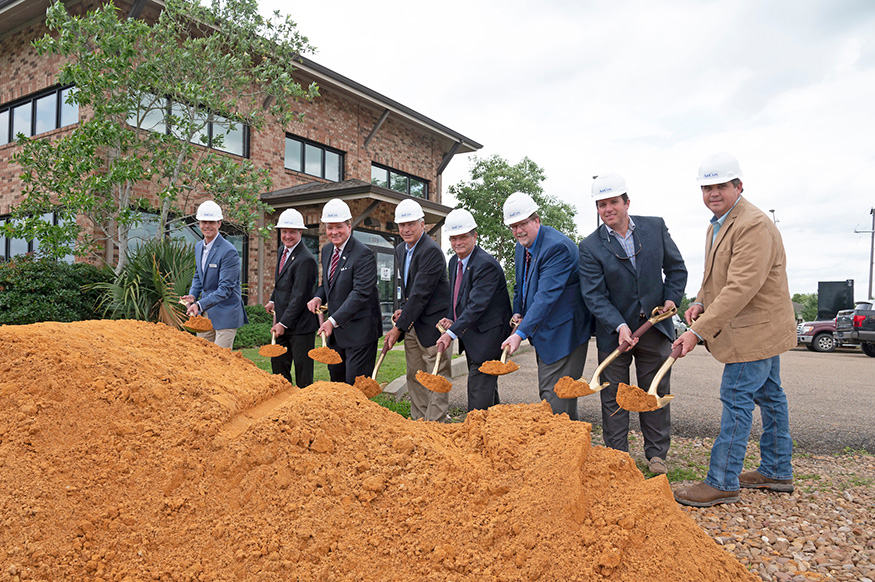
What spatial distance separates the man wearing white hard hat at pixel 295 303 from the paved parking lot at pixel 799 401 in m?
1.91

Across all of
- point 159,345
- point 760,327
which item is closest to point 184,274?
point 159,345

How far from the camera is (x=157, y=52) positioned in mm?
9352

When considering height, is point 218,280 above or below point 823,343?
above

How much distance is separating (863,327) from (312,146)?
51.2 ft

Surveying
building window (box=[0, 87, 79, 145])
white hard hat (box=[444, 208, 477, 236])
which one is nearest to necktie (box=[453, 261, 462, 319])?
white hard hat (box=[444, 208, 477, 236])

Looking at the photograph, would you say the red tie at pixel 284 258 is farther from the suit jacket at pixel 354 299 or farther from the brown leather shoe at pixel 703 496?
the brown leather shoe at pixel 703 496

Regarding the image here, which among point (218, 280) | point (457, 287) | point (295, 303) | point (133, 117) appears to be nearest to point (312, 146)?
point (133, 117)

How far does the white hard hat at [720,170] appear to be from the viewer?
3.25m

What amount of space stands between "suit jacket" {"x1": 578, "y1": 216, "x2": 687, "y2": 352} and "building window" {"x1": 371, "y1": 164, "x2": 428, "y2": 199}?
13.3 m

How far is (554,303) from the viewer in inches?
151

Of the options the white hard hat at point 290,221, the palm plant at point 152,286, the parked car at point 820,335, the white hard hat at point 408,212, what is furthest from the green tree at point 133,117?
the parked car at point 820,335

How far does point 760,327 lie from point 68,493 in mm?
3738

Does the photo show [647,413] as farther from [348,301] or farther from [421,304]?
[348,301]

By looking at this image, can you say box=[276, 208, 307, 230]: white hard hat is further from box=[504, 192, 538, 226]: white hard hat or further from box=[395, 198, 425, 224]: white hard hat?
box=[504, 192, 538, 226]: white hard hat
